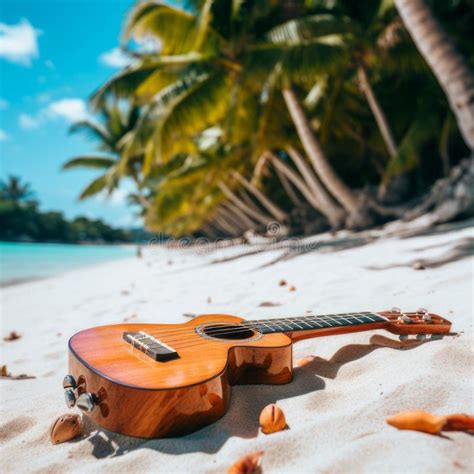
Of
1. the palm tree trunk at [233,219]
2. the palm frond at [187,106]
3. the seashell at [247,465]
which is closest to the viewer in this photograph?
the seashell at [247,465]

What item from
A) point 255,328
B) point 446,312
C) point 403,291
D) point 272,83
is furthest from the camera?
point 272,83

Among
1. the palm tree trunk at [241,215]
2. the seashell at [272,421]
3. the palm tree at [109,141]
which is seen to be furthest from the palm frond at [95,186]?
the seashell at [272,421]

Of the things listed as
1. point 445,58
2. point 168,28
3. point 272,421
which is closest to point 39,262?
point 168,28

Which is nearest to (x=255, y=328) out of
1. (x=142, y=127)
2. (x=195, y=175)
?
(x=142, y=127)

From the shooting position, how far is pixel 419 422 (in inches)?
32.2

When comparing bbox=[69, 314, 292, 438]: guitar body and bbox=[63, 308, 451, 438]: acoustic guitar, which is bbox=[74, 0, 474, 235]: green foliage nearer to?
bbox=[63, 308, 451, 438]: acoustic guitar

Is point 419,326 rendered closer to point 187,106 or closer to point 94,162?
point 187,106

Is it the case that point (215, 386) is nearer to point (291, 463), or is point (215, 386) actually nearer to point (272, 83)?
point (291, 463)

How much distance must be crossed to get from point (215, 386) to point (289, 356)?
31cm

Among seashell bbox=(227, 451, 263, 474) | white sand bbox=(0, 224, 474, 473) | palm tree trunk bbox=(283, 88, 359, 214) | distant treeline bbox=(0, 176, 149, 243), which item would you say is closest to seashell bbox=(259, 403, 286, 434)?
white sand bbox=(0, 224, 474, 473)

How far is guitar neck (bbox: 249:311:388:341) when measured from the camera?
4.22 feet

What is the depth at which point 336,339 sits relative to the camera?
1.51m

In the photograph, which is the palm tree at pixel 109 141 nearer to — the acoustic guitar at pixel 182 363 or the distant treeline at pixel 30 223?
the acoustic guitar at pixel 182 363

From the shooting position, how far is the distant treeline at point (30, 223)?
1666 inches
